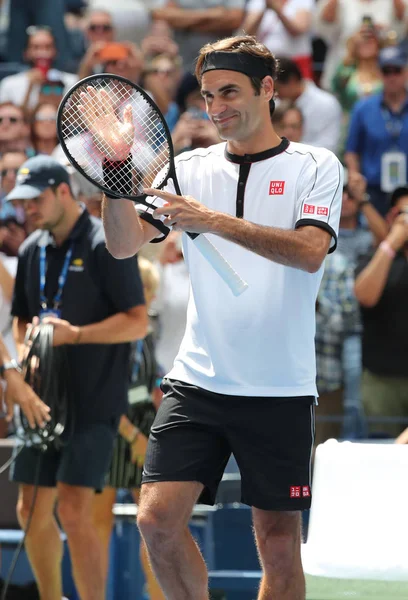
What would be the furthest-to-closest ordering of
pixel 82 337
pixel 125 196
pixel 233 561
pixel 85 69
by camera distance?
pixel 85 69 → pixel 233 561 → pixel 82 337 → pixel 125 196

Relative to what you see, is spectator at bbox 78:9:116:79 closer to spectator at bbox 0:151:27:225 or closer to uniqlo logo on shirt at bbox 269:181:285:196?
spectator at bbox 0:151:27:225

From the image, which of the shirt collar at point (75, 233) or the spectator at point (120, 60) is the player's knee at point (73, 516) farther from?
the spectator at point (120, 60)

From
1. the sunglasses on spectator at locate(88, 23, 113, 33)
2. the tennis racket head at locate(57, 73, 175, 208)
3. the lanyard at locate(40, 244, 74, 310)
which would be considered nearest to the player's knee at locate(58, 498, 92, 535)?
the lanyard at locate(40, 244, 74, 310)

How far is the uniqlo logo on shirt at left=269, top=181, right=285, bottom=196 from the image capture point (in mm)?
4039

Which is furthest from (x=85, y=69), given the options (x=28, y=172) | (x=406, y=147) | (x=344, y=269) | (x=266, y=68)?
(x=266, y=68)

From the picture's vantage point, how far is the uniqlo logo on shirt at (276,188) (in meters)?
4.04

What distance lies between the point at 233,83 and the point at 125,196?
24.4 inches

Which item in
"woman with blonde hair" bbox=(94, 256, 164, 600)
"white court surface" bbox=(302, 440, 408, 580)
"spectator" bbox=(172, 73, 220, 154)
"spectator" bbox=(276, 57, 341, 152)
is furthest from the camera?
"spectator" bbox=(276, 57, 341, 152)

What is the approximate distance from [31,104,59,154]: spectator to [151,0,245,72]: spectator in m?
2.25

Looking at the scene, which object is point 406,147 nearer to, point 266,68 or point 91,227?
point 91,227

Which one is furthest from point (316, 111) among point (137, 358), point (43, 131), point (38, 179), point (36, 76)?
point (38, 179)

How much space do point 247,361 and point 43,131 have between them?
6.20 meters

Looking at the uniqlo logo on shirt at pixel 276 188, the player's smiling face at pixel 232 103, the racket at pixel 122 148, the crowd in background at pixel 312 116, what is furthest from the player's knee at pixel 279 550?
the crowd in background at pixel 312 116

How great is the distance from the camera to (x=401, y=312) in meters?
7.58
